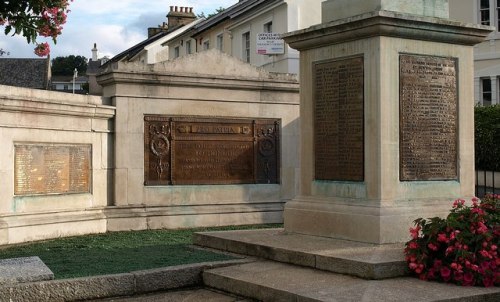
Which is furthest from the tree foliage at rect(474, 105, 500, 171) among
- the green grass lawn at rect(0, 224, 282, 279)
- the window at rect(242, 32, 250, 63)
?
the window at rect(242, 32, 250, 63)

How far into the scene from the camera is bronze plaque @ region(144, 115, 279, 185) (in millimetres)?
13586

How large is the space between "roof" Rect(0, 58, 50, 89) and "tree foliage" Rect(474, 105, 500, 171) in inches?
2064

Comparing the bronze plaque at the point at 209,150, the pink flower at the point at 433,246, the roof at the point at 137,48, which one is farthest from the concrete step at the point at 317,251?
the roof at the point at 137,48

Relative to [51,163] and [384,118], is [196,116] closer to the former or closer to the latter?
[51,163]

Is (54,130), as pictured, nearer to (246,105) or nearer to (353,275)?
(246,105)

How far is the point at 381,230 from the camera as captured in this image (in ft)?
28.4

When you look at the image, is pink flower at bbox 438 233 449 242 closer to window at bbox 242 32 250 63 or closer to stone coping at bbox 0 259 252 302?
stone coping at bbox 0 259 252 302

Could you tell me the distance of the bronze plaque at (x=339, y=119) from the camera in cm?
920

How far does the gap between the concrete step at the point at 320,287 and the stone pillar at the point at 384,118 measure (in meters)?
1.42

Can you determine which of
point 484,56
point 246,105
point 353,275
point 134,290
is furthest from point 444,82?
point 484,56

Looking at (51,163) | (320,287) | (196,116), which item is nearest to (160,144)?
(196,116)

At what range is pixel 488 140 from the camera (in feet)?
64.3

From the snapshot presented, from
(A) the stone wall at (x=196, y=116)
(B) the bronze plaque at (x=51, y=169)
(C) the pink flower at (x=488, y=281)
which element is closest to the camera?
(C) the pink flower at (x=488, y=281)

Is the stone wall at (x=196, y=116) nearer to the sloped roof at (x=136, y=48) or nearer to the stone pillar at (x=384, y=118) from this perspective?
the stone pillar at (x=384, y=118)
